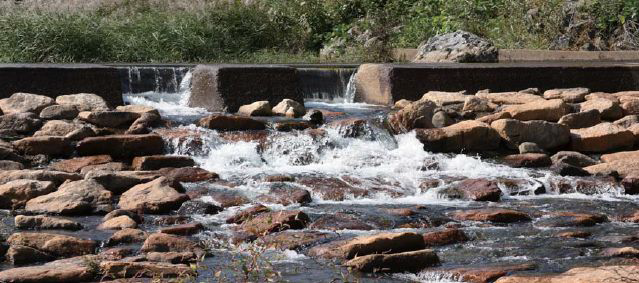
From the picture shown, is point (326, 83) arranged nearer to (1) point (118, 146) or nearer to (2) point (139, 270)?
(1) point (118, 146)

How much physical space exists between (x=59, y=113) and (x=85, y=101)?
52 centimetres

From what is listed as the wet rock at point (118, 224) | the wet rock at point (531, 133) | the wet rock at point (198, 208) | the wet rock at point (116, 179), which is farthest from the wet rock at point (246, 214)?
the wet rock at point (531, 133)

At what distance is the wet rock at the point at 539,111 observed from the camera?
1029 centimetres

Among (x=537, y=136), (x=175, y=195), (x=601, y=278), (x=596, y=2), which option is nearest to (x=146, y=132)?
(x=175, y=195)

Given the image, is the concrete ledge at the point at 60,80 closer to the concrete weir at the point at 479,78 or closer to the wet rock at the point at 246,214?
the concrete weir at the point at 479,78

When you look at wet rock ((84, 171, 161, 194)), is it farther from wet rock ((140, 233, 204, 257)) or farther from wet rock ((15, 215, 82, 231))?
wet rock ((140, 233, 204, 257))

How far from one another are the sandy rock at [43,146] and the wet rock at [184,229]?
2526 mm

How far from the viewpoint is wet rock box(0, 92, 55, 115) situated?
9.70 m

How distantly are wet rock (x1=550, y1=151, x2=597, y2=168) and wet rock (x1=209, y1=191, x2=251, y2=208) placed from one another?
291 centimetres

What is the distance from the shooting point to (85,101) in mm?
10102

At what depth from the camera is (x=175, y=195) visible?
7.47 m

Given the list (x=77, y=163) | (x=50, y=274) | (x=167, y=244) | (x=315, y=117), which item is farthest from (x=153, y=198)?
(x=315, y=117)

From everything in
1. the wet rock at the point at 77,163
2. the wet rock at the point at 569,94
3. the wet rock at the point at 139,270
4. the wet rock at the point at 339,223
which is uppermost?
the wet rock at the point at 569,94

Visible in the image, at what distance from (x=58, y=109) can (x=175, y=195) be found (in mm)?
2636
